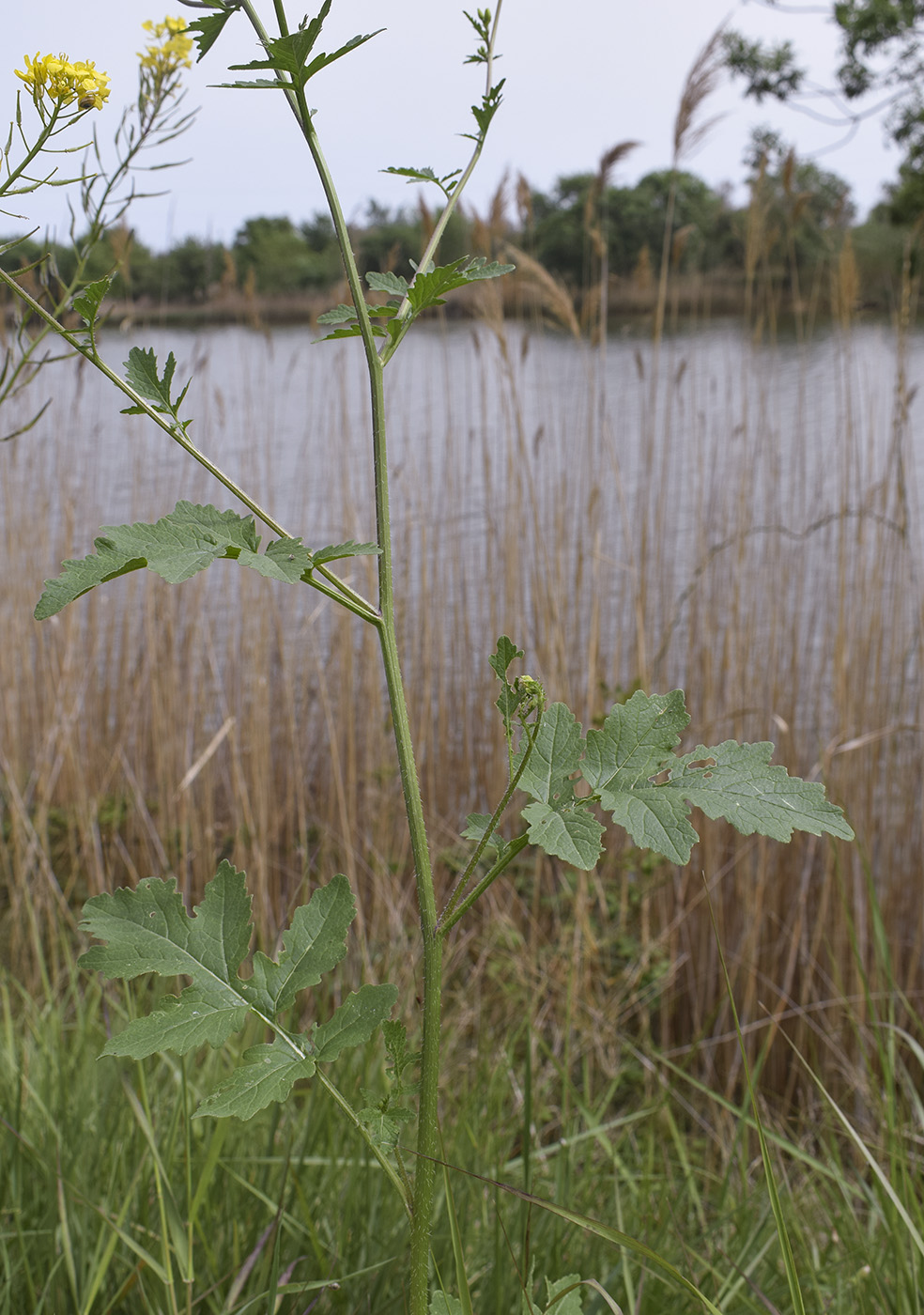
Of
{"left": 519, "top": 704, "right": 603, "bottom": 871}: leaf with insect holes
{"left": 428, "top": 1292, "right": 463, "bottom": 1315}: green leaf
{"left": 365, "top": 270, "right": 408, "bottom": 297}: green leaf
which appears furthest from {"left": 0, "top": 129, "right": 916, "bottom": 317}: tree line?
{"left": 428, "top": 1292, "right": 463, "bottom": 1315}: green leaf

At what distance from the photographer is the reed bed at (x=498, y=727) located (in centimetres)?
190

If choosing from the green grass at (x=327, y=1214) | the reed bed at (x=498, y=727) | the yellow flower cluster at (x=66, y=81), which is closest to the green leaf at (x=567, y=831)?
the green grass at (x=327, y=1214)

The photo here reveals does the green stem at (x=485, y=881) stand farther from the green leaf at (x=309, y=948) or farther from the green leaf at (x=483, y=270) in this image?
the green leaf at (x=483, y=270)

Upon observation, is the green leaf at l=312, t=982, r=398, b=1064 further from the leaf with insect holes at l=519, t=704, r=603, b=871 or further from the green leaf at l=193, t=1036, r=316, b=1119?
the leaf with insect holes at l=519, t=704, r=603, b=871

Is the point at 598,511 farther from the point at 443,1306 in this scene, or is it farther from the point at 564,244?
the point at 564,244

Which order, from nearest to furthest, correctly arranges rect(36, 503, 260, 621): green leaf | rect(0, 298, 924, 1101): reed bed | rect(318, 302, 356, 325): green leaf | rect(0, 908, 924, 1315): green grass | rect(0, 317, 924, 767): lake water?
rect(36, 503, 260, 621): green leaf < rect(318, 302, 356, 325): green leaf < rect(0, 908, 924, 1315): green grass < rect(0, 298, 924, 1101): reed bed < rect(0, 317, 924, 767): lake water

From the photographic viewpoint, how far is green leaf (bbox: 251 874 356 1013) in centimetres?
52

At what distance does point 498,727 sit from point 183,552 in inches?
71.2

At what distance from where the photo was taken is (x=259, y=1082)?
18.8 inches

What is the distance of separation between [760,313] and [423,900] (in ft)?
7.32

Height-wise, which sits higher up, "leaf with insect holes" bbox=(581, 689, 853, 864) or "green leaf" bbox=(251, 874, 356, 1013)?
"leaf with insect holes" bbox=(581, 689, 853, 864)

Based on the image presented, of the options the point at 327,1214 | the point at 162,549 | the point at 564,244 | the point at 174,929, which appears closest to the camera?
the point at 162,549

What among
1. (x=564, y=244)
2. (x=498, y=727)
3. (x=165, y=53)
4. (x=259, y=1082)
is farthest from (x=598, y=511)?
(x=564, y=244)

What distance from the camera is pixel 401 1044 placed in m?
0.51
